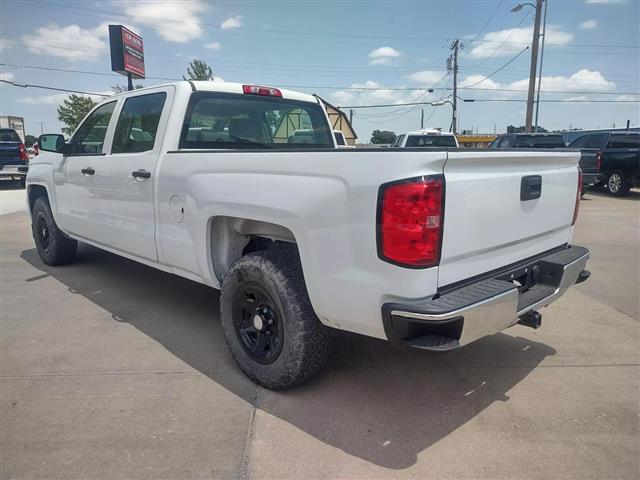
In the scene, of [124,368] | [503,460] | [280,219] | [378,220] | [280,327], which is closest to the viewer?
[378,220]

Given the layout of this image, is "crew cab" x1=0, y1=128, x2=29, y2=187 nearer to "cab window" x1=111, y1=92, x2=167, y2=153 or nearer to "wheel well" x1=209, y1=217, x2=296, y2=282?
"cab window" x1=111, y1=92, x2=167, y2=153

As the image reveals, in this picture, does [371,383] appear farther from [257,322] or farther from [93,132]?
[93,132]

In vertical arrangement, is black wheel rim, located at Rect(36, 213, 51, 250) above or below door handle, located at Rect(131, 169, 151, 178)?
below

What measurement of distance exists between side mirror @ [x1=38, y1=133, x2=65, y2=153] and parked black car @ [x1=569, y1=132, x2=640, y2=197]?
13.4 metres

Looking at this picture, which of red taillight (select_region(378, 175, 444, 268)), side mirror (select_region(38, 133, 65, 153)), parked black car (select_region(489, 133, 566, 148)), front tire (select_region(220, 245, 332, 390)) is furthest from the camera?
parked black car (select_region(489, 133, 566, 148))

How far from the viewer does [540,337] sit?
3980mm

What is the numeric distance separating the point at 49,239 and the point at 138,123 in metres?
2.69

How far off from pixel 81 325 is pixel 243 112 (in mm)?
2310

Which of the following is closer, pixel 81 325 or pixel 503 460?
pixel 503 460

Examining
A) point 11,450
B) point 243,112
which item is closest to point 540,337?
point 243,112

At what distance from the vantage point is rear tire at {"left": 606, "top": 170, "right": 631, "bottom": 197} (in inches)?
577

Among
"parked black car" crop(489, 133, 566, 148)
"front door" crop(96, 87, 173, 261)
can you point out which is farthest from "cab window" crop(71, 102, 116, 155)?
"parked black car" crop(489, 133, 566, 148)

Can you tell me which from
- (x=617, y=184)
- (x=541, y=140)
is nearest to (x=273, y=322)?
(x=541, y=140)

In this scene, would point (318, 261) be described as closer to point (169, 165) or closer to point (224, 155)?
point (224, 155)
